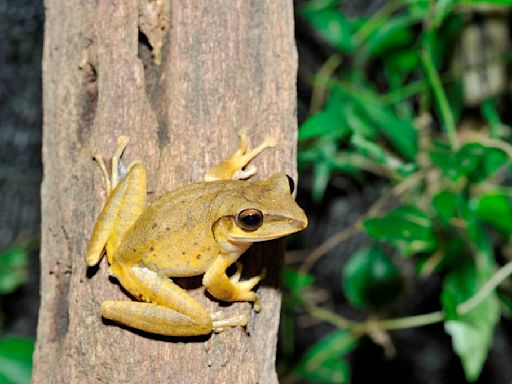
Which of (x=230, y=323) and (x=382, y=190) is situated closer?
(x=230, y=323)

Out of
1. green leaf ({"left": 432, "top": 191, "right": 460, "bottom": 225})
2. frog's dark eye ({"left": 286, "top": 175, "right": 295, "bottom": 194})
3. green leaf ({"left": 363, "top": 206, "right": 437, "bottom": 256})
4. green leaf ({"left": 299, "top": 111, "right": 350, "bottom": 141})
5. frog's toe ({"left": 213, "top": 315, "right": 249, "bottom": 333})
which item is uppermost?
green leaf ({"left": 299, "top": 111, "right": 350, "bottom": 141})

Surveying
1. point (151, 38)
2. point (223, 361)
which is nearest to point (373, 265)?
point (223, 361)

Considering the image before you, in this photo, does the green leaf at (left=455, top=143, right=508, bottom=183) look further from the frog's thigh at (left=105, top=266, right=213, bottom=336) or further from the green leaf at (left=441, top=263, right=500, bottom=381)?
the frog's thigh at (left=105, top=266, right=213, bottom=336)

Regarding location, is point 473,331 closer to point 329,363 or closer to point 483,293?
point 483,293

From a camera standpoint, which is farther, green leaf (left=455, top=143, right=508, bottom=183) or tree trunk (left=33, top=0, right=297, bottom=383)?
green leaf (left=455, top=143, right=508, bottom=183)

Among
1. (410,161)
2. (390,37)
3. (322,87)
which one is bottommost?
(410,161)

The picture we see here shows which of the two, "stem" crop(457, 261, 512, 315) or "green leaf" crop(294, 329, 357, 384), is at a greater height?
"stem" crop(457, 261, 512, 315)

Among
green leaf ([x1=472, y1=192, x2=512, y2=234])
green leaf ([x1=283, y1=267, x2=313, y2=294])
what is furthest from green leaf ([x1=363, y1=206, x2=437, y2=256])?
green leaf ([x1=283, y1=267, x2=313, y2=294])

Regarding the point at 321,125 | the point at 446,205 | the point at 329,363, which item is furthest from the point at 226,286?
the point at 329,363

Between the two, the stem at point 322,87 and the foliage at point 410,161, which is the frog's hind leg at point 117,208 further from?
the stem at point 322,87

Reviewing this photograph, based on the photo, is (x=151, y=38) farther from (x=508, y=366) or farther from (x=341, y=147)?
(x=508, y=366)
